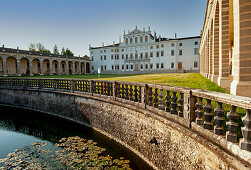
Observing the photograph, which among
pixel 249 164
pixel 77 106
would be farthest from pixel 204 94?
pixel 77 106

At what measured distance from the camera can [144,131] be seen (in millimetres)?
5492

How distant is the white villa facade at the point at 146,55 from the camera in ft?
154

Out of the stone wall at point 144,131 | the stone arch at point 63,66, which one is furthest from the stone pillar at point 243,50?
the stone arch at point 63,66

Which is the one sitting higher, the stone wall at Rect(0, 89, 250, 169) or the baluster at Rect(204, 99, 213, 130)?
the baluster at Rect(204, 99, 213, 130)

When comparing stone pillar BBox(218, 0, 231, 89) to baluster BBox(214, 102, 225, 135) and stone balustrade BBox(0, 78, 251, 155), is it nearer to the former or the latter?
stone balustrade BBox(0, 78, 251, 155)

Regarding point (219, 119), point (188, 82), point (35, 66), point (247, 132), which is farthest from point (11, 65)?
point (247, 132)

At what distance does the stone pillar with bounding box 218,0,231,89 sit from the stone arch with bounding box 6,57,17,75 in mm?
47479

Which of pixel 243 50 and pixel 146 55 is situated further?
pixel 146 55

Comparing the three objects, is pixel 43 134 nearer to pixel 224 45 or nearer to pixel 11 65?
pixel 224 45

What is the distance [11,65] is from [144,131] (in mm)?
47448

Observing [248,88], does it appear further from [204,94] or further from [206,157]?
[206,157]

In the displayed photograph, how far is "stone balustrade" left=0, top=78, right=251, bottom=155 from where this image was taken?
2.47 metres

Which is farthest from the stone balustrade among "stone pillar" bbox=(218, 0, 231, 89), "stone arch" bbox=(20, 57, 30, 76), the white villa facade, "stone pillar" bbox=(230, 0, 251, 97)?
the white villa facade

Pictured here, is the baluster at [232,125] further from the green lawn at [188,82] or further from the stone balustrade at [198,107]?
the green lawn at [188,82]
